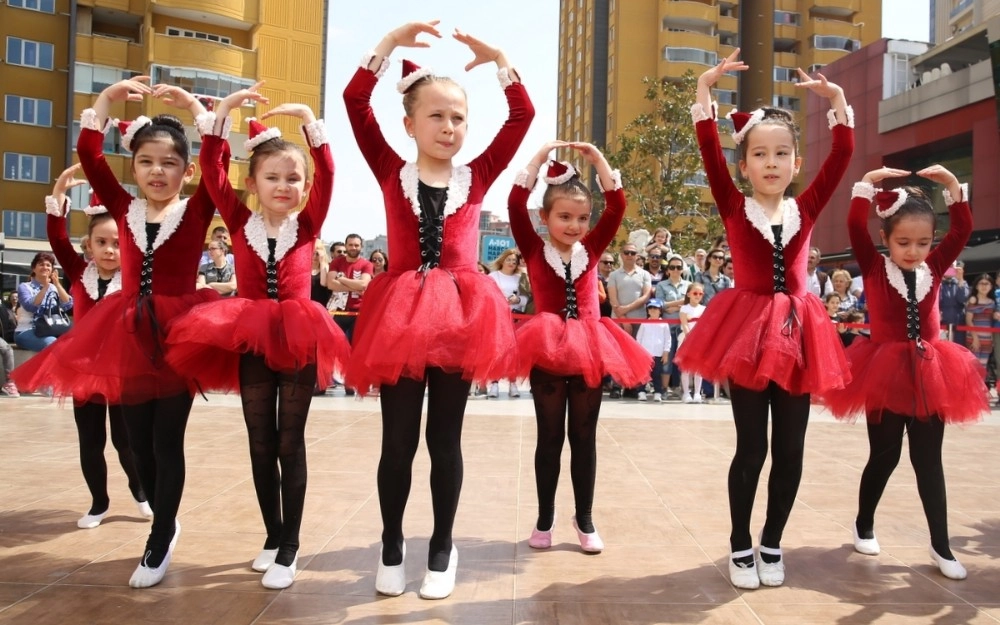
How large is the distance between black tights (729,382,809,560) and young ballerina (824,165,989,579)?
1.99 feet

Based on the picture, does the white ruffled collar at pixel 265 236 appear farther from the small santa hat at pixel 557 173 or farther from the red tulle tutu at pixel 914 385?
the red tulle tutu at pixel 914 385

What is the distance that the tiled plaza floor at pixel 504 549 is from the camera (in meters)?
3.06

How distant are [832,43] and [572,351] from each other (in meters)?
52.6

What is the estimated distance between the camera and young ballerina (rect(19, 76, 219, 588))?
349 centimetres

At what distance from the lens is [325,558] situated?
3.71 meters

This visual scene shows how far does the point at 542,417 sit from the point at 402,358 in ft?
3.72

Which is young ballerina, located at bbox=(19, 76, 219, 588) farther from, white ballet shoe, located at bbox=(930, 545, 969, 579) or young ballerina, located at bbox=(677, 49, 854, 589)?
white ballet shoe, located at bbox=(930, 545, 969, 579)

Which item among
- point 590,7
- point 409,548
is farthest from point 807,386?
point 590,7

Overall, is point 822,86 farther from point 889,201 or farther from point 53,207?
point 53,207

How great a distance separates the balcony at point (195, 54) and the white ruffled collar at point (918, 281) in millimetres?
31232

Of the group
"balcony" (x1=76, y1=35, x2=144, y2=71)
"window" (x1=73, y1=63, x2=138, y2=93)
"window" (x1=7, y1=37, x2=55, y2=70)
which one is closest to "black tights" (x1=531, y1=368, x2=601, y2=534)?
"window" (x1=73, y1=63, x2=138, y2=93)

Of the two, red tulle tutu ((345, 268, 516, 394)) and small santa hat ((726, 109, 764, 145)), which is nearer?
red tulle tutu ((345, 268, 516, 394))

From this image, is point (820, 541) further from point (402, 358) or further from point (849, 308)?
point (849, 308)

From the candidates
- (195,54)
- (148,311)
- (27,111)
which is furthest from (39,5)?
(148,311)
